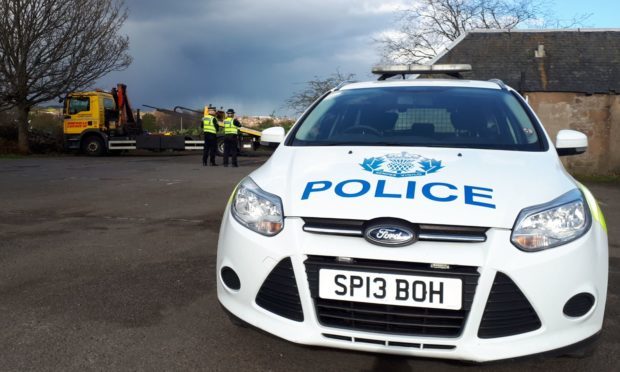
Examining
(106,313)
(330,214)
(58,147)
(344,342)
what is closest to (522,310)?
(344,342)

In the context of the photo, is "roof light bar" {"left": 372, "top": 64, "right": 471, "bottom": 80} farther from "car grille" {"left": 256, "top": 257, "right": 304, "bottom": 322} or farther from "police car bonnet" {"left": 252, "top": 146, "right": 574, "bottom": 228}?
"car grille" {"left": 256, "top": 257, "right": 304, "bottom": 322}

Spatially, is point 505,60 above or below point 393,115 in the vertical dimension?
above

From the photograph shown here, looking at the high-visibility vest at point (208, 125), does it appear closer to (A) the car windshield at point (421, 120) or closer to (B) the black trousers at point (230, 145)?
(B) the black trousers at point (230, 145)

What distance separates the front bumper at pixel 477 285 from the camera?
2107 mm

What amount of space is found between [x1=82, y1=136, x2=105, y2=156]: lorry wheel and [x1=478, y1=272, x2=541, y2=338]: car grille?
21.2 metres

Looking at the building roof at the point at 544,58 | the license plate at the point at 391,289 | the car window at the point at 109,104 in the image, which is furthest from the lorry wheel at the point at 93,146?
the license plate at the point at 391,289

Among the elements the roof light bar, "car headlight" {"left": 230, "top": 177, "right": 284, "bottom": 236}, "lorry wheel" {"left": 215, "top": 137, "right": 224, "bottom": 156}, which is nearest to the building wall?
"lorry wheel" {"left": 215, "top": 137, "right": 224, "bottom": 156}

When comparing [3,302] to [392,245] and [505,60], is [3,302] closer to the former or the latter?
[392,245]

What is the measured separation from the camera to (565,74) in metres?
18.5

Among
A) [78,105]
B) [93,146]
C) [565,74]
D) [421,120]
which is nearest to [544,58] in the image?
[565,74]

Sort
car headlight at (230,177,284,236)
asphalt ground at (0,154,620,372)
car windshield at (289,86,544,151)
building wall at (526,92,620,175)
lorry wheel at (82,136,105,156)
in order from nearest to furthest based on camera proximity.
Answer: car headlight at (230,177,284,236)
asphalt ground at (0,154,620,372)
car windshield at (289,86,544,151)
building wall at (526,92,620,175)
lorry wheel at (82,136,105,156)

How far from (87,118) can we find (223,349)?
20471 millimetres

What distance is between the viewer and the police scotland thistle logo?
8.21 feet

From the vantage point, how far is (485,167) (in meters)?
2.57
